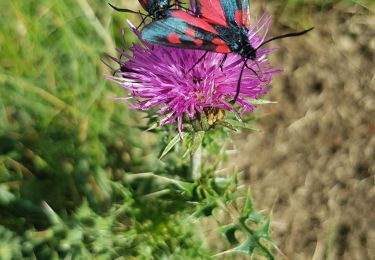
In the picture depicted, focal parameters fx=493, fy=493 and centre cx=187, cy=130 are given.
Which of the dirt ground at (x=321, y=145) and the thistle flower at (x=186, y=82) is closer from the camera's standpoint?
the thistle flower at (x=186, y=82)

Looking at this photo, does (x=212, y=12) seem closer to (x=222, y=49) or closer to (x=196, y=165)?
(x=222, y=49)

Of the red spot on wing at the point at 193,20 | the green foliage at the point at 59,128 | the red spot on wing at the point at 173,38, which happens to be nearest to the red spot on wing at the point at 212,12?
the red spot on wing at the point at 193,20

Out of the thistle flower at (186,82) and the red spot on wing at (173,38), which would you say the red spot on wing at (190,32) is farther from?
the thistle flower at (186,82)

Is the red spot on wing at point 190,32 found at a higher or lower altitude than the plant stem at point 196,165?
higher

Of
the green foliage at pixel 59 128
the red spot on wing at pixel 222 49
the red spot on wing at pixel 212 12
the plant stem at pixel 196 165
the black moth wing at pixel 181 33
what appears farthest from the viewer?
the green foliage at pixel 59 128

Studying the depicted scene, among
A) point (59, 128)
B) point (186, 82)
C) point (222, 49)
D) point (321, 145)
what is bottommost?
point (321, 145)

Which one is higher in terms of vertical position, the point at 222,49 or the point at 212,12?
the point at 212,12

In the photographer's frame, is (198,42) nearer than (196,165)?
Yes

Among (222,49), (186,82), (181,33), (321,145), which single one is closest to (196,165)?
(186,82)

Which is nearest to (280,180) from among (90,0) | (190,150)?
(190,150)
